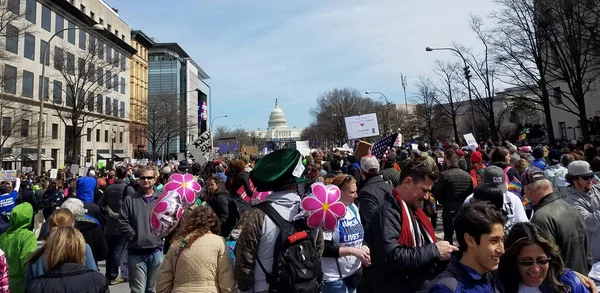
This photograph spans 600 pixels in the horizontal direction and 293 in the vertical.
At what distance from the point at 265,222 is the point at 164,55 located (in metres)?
88.9

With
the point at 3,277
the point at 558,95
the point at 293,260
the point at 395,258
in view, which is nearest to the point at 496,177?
the point at 395,258

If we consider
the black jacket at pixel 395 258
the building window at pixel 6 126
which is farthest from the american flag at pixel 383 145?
the building window at pixel 6 126

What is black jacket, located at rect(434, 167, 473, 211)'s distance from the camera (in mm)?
6746

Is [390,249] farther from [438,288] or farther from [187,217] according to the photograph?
[187,217]

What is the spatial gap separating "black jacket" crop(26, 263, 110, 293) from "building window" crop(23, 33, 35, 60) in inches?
1720

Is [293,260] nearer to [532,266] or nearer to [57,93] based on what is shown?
[532,266]

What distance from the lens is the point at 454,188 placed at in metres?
6.77

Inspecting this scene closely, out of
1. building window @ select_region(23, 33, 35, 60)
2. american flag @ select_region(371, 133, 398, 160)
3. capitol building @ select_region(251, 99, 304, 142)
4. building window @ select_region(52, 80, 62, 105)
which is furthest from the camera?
capitol building @ select_region(251, 99, 304, 142)

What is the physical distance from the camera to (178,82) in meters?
83.8

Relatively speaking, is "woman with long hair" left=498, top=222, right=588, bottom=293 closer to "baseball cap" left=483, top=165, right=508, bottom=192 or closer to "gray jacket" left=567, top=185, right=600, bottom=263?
"baseball cap" left=483, top=165, right=508, bottom=192

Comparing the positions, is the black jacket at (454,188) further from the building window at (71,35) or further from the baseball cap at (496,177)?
the building window at (71,35)

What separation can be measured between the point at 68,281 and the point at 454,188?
597 cm

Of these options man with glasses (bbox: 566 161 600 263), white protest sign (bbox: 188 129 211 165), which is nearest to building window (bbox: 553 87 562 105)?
white protest sign (bbox: 188 129 211 165)

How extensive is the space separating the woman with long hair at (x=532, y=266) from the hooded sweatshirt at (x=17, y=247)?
13.8ft
